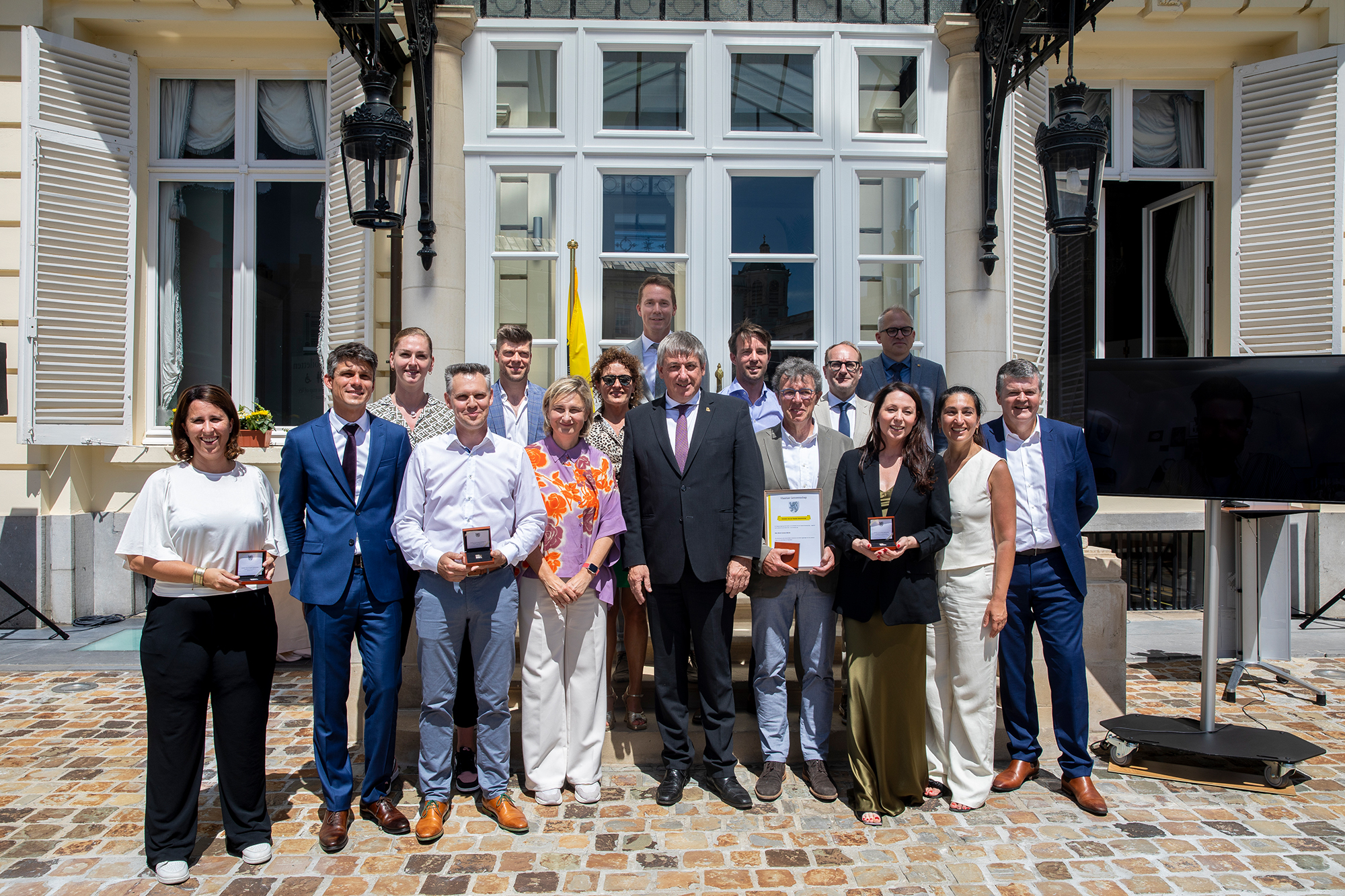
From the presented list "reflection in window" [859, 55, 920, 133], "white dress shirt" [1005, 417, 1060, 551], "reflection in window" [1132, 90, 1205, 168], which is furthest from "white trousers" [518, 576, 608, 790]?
"reflection in window" [1132, 90, 1205, 168]

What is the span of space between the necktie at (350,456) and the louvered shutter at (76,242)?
483cm

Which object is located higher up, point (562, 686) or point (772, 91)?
point (772, 91)

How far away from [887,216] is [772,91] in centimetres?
124

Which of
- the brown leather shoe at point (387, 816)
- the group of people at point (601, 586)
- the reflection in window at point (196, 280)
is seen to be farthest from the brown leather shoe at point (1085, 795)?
the reflection in window at point (196, 280)

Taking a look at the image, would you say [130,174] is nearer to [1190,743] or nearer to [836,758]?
[836,758]

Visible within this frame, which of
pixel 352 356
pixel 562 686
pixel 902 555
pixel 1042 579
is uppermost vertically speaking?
pixel 352 356

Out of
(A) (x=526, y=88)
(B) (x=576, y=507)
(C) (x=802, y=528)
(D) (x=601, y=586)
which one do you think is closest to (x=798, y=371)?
(C) (x=802, y=528)

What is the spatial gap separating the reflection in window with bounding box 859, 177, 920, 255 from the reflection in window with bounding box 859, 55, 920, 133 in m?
0.41

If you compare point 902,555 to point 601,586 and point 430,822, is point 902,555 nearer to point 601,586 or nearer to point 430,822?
point 601,586

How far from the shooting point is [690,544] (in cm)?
352

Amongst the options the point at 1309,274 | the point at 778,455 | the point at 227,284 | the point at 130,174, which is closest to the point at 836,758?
the point at 778,455

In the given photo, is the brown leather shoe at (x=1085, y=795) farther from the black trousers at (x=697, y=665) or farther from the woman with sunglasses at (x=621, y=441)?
the woman with sunglasses at (x=621, y=441)

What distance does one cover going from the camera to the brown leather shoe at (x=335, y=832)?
3.14m

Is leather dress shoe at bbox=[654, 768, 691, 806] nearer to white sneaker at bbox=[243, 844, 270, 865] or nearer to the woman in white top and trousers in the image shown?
the woman in white top and trousers
